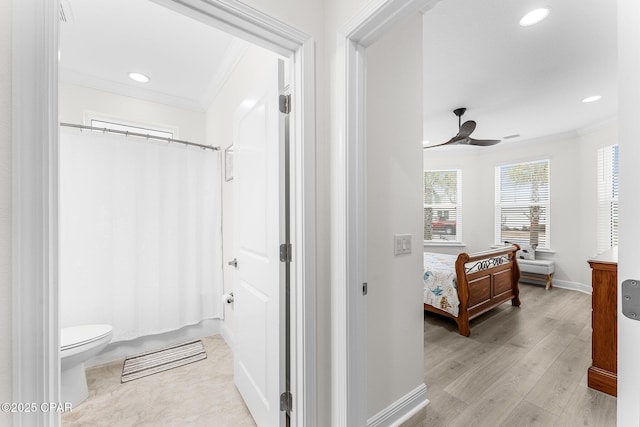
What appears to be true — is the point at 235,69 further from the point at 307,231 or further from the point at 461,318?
the point at 461,318

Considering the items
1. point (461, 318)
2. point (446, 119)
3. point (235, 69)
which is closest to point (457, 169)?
point (446, 119)

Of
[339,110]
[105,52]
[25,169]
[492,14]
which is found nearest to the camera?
[25,169]

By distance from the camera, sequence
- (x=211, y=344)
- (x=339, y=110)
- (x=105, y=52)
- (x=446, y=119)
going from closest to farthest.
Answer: (x=339, y=110), (x=105, y=52), (x=211, y=344), (x=446, y=119)

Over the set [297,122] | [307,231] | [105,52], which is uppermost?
[105,52]

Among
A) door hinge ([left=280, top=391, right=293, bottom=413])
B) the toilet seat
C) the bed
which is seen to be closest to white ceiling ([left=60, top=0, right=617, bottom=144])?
the bed

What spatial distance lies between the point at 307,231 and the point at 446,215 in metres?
5.48

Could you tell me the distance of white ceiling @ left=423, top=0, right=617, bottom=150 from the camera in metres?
1.86

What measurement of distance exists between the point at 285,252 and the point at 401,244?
709mm

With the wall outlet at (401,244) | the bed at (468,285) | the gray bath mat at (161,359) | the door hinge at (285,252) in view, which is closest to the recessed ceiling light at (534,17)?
the wall outlet at (401,244)

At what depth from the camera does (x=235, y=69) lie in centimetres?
237

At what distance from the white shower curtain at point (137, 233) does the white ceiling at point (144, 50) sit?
653 mm

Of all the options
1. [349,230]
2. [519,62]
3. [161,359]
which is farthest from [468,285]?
[161,359]

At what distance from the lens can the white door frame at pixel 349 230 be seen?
1210 mm

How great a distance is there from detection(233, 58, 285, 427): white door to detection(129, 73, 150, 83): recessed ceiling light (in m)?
1.42
